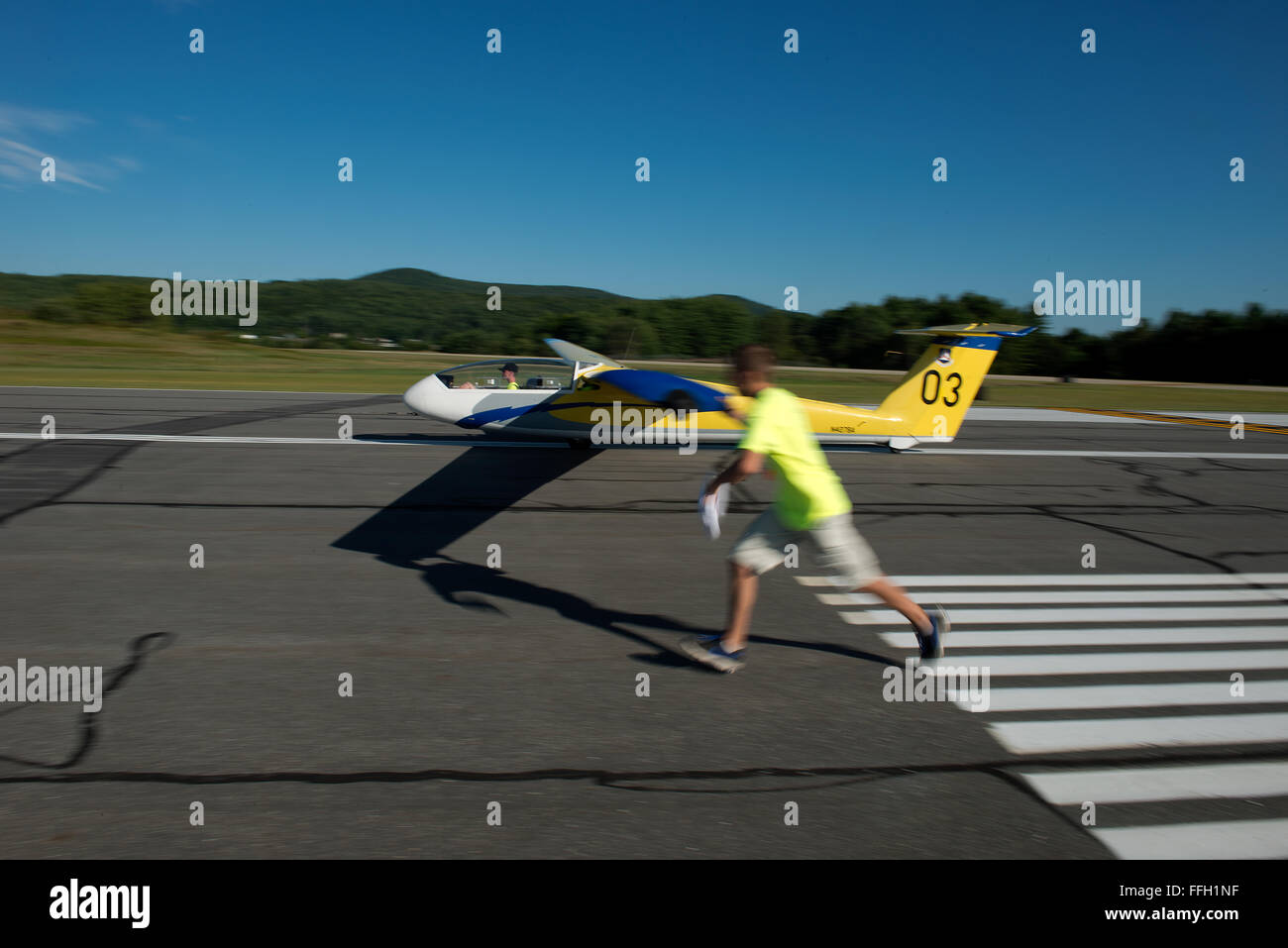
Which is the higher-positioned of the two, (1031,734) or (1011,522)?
(1011,522)

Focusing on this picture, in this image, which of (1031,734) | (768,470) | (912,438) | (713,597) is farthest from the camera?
(912,438)

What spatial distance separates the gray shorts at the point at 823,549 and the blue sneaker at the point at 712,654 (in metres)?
0.64

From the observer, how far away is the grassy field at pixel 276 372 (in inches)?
1395

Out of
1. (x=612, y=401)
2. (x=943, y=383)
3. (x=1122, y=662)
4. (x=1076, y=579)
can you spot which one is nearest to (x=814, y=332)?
A: (x=943, y=383)

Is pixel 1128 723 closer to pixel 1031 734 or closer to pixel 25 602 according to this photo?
pixel 1031 734

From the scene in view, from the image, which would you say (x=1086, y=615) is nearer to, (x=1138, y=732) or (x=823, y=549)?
(x=1138, y=732)

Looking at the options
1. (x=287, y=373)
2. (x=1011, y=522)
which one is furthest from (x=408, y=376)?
(x=1011, y=522)

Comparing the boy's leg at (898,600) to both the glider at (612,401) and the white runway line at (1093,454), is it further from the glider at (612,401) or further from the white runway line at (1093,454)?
the white runway line at (1093,454)

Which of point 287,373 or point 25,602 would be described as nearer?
point 25,602

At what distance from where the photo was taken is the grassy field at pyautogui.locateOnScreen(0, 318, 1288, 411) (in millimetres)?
35438

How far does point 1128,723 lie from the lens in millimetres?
4559

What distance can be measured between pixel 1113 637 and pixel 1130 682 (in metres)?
0.98
